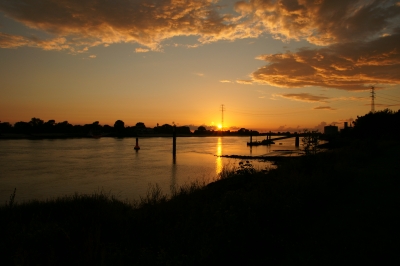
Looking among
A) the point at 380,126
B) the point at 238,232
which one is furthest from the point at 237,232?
the point at 380,126

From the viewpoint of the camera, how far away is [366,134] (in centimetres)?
5838

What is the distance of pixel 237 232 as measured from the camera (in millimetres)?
6703

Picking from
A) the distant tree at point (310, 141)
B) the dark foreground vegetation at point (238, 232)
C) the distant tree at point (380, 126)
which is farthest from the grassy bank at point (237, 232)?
the distant tree at point (380, 126)

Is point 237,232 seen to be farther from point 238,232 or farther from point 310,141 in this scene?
point 310,141

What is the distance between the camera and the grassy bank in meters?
6.07

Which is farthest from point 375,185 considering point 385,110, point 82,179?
point 385,110

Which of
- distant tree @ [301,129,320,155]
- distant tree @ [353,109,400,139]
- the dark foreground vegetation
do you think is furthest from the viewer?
distant tree @ [353,109,400,139]

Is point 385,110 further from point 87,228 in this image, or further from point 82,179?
point 87,228

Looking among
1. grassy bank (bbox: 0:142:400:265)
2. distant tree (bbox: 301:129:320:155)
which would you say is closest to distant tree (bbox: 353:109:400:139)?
distant tree (bbox: 301:129:320:155)

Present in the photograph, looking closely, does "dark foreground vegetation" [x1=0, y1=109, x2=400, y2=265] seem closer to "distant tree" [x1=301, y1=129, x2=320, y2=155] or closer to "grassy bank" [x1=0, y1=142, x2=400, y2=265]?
"grassy bank" [x1=0, y1=142, x2=400, y2=265]

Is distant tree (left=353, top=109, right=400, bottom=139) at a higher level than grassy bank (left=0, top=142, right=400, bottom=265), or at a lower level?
higher

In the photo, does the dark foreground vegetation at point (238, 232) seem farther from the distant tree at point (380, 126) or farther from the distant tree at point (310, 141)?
the distant tree at point (380, 126)

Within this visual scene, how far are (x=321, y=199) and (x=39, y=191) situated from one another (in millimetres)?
19590

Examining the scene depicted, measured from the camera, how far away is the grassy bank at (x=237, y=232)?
19.9 ft
